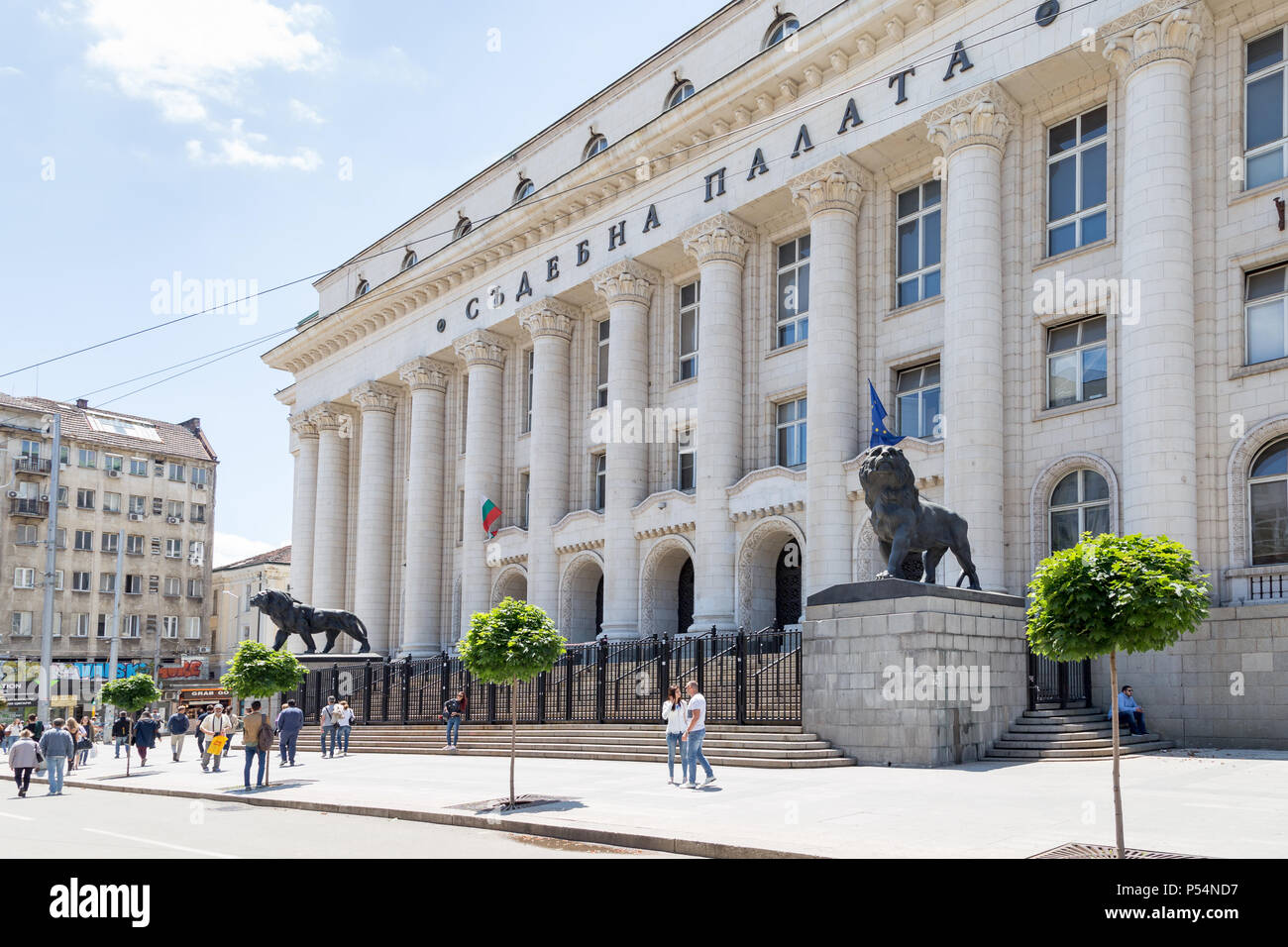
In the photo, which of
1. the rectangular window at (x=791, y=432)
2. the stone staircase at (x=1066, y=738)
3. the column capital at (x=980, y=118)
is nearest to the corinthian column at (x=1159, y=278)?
the column capital at (x=980, y=118)

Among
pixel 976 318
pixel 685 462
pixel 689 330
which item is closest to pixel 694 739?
pixel 976 318

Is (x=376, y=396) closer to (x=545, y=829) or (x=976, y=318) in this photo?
(x=976, y=318)

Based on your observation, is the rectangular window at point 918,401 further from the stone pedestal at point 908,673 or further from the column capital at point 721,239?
the stone pedestal at point 908,673

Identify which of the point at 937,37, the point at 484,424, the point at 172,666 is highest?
the point at 937,37

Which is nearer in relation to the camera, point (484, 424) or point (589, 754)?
point (589, 754)

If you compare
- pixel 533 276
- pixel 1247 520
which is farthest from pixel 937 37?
pixel 533 276

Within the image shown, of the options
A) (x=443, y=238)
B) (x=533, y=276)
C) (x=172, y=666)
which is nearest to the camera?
(x=533, y=276)

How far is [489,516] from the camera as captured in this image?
141 ft

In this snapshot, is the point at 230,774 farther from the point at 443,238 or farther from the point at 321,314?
the point at 321,314

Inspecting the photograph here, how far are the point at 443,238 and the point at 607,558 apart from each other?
2000 centimetres

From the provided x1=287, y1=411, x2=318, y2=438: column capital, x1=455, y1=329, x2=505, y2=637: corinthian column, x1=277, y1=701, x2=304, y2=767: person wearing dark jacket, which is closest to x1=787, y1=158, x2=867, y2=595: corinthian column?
x1=277, y1=701, x2=304, y2=767: person wearing dark jacket

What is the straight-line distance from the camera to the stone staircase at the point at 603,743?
2095 centimetres

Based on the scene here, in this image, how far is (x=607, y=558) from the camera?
1511 inches

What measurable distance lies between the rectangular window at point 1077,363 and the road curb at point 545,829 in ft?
58.8
